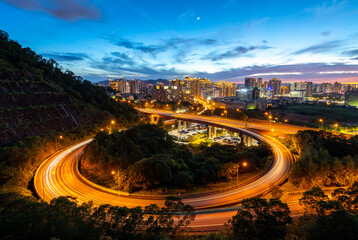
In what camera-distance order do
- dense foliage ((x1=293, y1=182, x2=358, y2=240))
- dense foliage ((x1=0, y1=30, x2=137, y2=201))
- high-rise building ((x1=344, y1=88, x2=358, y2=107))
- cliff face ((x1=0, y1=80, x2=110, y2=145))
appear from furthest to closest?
1. high-rise building ((x1=344, y1=88, x2=358, y2=107))
2. cliff face ((x1=0, y1=80, x2=110, y2=145))
3. dense foliage ((x1=0, y1=30, x2=137, y2=201))
4. dense foliage ((x1=293, y1=182, x2=358, y2=240))

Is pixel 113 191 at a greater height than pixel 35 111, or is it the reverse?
pixel 35 111

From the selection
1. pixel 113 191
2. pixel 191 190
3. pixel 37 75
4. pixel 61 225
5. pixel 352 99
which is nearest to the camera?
pixel 61 225

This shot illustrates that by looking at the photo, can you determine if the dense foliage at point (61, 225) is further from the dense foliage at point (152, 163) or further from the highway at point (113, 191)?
the dense foliage at point (152, 163)

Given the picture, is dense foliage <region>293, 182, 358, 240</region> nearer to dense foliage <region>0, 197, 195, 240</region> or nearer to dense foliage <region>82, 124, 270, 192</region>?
dense foliage <region>0, 197, 195, 240</region>

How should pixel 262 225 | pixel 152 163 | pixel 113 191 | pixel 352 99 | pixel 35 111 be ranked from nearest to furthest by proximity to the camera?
pixel 262 225, pixel 113 191, pixel 152 163, pixel 35 111, pixel 352 99

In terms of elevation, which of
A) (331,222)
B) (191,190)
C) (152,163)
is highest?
(331,222)

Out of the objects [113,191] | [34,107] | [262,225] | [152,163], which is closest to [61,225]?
[113,191]

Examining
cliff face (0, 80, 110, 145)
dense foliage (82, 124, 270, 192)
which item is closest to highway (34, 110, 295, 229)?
dense foliage (82, 124, 270, 192)

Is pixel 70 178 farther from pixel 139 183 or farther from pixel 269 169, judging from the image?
pixel 269 169

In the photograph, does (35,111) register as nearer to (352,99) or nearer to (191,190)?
(191,190)
